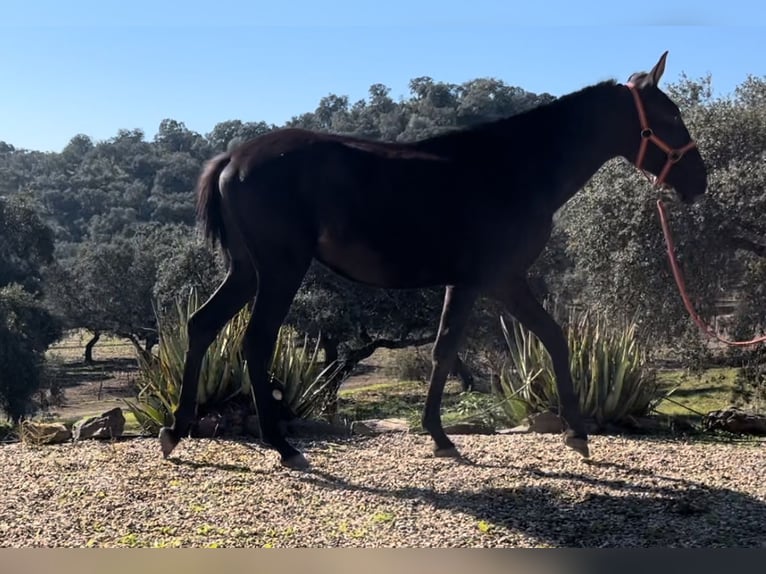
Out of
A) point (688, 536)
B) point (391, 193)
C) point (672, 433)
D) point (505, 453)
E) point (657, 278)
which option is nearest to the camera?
point (688, 536)

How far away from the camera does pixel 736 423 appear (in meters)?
7.03

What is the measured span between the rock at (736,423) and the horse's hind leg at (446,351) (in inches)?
123

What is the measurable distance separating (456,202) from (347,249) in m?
0.77

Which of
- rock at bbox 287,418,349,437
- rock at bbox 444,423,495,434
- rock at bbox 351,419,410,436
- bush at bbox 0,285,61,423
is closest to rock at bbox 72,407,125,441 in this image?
rock at bbox 287,418,349,437

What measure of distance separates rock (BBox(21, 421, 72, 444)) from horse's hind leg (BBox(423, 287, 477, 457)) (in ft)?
11.4

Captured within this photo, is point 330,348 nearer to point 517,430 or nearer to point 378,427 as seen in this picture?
point 378,427

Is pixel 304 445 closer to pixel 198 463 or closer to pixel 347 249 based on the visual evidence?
pixel 198 463

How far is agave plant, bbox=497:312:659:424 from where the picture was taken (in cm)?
689

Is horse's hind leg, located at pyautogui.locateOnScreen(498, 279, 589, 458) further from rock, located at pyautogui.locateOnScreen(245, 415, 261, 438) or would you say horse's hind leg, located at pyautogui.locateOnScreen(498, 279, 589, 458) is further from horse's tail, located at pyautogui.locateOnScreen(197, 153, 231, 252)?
rock, located at pyautogui.locateOnScreen(245, 415, 261, 438)

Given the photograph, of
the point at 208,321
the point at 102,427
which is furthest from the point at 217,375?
the point at 208,321

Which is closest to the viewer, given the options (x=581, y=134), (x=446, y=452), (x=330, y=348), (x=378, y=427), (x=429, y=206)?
(x=429, y=206)

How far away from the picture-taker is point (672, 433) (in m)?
6.80

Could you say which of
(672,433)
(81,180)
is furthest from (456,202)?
(81,180)

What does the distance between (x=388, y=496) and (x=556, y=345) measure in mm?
1695
